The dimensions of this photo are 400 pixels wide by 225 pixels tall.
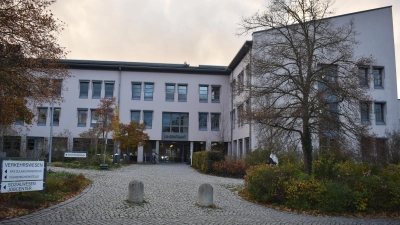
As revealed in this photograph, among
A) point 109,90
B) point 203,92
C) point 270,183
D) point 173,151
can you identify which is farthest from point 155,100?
point 270,183

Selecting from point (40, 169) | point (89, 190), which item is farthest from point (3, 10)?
point (89, 190)

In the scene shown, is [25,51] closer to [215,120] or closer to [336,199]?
[336,199]

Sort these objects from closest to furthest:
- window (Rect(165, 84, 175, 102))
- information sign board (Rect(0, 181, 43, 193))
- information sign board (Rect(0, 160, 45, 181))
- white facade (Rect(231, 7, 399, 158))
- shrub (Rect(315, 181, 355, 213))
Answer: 1. information sign board (Rect(0, 181, 43, 193))
2. information sign board (Rect(0, 160, 45, 181))
3. shrub (Rect(315, 181, 355, 213))
4. white facade (Rect(231, 7, 399, 158))
5. window (Rect(165, 84, 175, 102))

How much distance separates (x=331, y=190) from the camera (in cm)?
1191

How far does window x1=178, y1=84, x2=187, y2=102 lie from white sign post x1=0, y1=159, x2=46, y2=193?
3120 centimetres

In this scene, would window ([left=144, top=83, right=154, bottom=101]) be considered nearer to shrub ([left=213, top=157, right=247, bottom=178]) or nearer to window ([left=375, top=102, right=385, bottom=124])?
shrub ([left=213, top=157, right=247, bottom=178])

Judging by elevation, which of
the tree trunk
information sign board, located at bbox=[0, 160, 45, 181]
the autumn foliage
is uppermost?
the autumn foliage

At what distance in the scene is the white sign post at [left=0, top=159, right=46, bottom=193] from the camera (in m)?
10.4

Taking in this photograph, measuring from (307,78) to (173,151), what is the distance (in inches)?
1233

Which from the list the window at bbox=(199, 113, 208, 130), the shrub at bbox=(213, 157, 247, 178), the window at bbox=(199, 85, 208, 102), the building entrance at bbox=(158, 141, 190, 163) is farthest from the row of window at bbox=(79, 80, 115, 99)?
the shrub at bbox=(213, 157, 247, 178)

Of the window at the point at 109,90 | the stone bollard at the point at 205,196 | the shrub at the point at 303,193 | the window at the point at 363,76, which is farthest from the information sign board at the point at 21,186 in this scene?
the window at the point at 109,90

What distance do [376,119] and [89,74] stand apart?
95.7ft

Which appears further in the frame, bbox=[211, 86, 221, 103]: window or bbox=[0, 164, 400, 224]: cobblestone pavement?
bbox=[211, 86, 221, 103]: window

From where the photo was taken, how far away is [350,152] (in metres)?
16.8
